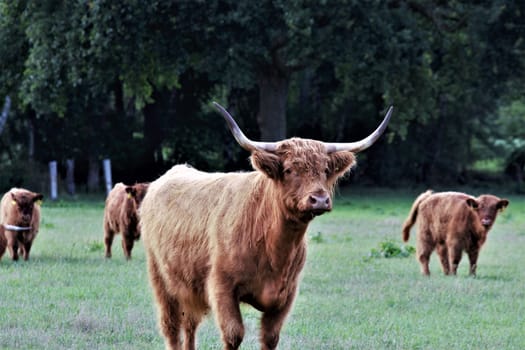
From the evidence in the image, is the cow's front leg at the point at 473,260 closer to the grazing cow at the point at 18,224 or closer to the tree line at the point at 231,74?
the grazing cow at the point at 18,224

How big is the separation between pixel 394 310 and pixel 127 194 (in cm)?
606

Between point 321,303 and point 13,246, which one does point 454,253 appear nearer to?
point 321,303

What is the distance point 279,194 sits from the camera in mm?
6914

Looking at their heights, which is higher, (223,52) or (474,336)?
(223,52)

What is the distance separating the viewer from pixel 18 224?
1436 cm

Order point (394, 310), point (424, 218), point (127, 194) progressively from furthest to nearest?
point (127, 194) < point (424, 218) < point (394, 310)

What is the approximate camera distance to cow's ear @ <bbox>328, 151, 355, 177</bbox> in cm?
698

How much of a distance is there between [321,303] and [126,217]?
5057 millimetres

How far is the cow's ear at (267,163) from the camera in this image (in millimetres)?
6812

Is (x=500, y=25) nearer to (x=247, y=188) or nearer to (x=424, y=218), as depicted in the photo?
(x=424, y=218)

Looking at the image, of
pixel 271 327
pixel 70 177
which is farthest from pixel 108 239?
pixel 70 177

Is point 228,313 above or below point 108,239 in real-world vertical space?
above

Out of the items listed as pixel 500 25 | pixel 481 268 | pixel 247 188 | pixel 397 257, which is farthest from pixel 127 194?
pixel 500 25

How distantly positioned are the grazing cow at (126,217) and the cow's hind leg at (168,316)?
Answer: 6761mm
